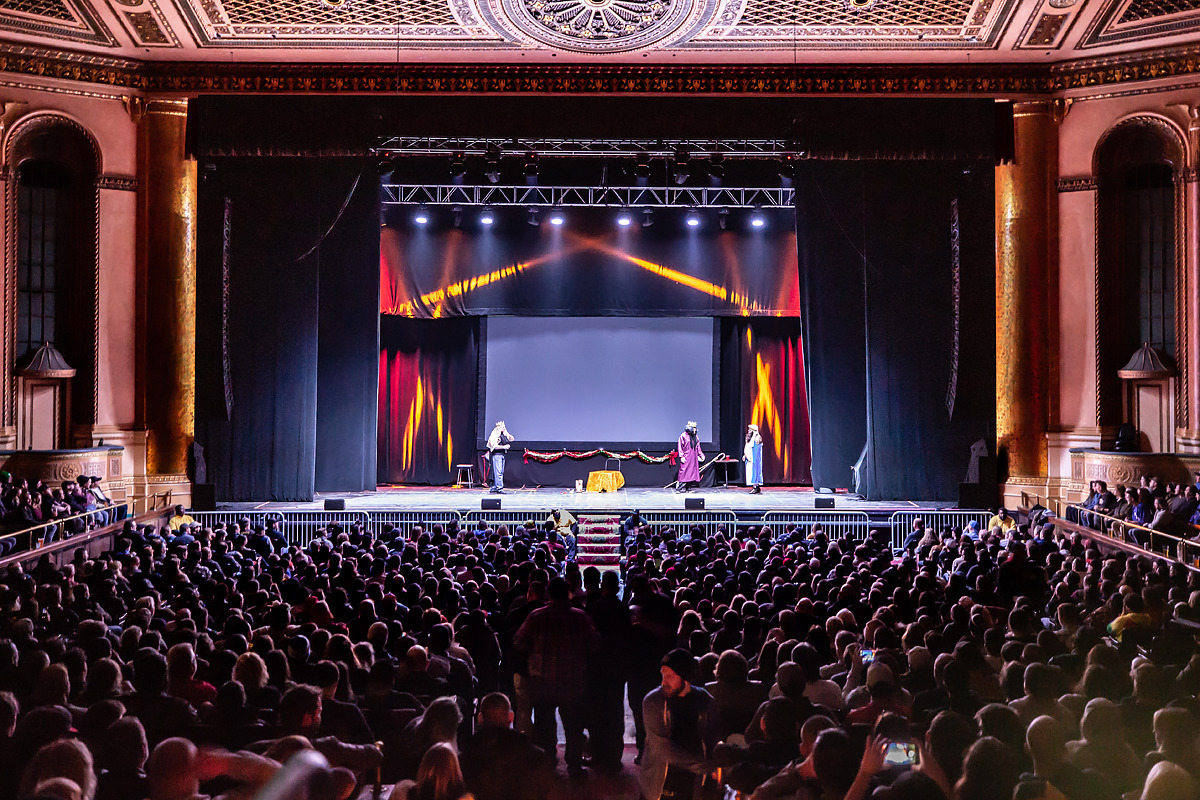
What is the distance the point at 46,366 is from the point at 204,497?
2980mm

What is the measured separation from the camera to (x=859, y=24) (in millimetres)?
14305

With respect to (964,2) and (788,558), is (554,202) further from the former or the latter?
(788,558)

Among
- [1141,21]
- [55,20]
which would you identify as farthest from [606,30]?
[55,20]

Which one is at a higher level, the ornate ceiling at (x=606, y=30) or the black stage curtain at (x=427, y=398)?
the ornate ceiling at (x=606, y=30)

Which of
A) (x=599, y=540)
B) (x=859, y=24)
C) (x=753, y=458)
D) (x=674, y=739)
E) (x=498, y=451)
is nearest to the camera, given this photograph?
(x=674, y=739)

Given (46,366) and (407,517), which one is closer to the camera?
(407,517)

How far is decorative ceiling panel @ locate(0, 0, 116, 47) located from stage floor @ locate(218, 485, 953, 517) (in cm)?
724

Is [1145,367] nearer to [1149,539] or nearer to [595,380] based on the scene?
[1149,539]

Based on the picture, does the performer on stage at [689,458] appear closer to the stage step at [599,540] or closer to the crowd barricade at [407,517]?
the stage step at [599,540]

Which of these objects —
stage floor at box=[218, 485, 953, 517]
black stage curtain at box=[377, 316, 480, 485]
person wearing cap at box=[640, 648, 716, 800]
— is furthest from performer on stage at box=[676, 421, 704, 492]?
person wearing cap at box=[640, 648, 716, 800]

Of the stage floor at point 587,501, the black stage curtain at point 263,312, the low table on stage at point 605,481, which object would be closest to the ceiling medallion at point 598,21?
the black stage curtain at point 263,312

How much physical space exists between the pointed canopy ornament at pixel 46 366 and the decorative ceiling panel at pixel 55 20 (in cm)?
455

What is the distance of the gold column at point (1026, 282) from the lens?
15641mm

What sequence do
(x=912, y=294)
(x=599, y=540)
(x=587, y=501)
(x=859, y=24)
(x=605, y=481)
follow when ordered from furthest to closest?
(x=605, y=481), (x=587, y=501), (x=912, y=294), (x=859, y=24), (x=599, y=540)
